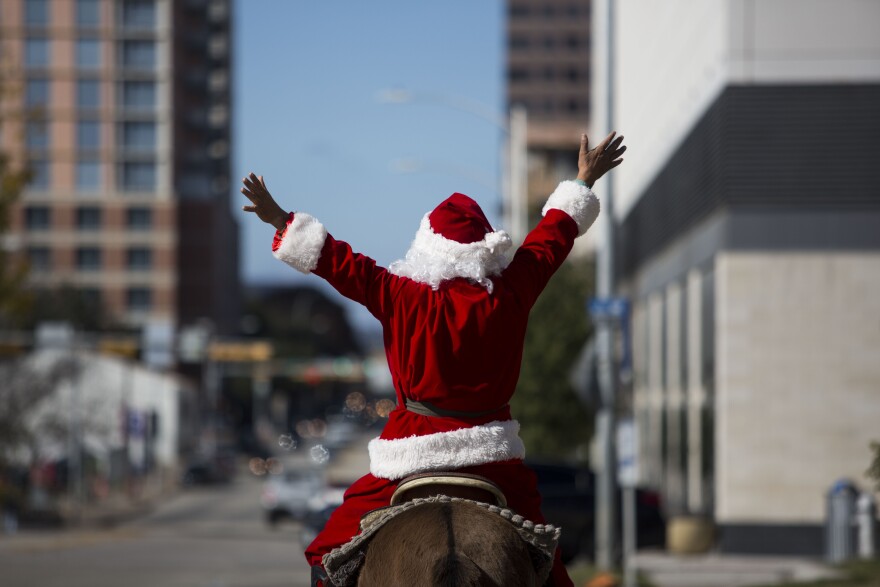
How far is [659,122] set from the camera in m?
35.8

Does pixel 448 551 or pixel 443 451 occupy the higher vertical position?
pixel 443 451

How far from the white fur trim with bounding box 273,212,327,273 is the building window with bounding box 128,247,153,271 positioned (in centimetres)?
10320

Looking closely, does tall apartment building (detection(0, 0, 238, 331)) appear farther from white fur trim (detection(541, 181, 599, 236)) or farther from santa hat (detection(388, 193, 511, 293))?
santa hat (detection(388, 193, 511, 293))

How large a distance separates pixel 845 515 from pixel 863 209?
5307mm

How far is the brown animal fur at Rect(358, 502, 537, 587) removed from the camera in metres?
4.54

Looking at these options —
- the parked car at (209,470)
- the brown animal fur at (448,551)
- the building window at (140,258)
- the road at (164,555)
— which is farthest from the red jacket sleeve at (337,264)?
the building window at (140,258)

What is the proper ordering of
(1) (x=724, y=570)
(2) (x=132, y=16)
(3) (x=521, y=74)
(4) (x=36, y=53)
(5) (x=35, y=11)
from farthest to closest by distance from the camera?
(3) (x=521, y=74), (2) (x=132, y=16), (4) (x=36, y=53), (5) (x=35, y=11), (1) (x=724, y=570)

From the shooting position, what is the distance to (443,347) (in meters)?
5.26

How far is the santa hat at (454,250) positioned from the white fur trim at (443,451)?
506 millimetres

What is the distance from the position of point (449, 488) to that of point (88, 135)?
344ft

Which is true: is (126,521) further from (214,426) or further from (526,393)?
(214,426)

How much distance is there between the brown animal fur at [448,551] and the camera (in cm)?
454

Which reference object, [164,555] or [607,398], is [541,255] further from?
[164,555]

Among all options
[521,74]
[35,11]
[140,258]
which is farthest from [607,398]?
[521,74]
